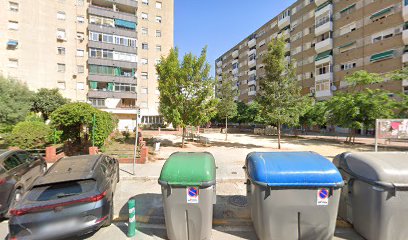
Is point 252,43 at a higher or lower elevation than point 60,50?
higher

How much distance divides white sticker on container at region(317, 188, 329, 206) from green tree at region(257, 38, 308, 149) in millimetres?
11743

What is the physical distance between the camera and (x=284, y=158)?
3.83 meters

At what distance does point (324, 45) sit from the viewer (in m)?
34.1

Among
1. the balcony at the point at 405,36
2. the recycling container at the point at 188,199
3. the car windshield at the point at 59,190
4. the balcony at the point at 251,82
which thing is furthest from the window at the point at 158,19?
the recycling container at the point at 188,199

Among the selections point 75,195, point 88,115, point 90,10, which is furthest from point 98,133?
point 90,10

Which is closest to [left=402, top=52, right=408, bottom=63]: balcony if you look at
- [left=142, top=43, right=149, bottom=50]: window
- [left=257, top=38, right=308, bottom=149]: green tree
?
[left=257, top=38, right=308, bottom=149]: green tree

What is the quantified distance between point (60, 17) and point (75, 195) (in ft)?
123

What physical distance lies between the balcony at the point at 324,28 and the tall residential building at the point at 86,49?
2955 centimetres

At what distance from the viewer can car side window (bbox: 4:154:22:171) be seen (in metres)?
5.15

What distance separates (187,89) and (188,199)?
458 inches

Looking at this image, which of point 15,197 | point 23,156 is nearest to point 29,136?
point 23,156

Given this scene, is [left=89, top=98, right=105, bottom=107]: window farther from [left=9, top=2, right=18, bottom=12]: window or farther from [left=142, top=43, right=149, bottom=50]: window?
[left=9, top=2, right=18, bottom=12]: window

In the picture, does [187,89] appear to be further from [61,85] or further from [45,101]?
[61,85]

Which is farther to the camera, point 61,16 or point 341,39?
point 341,39
